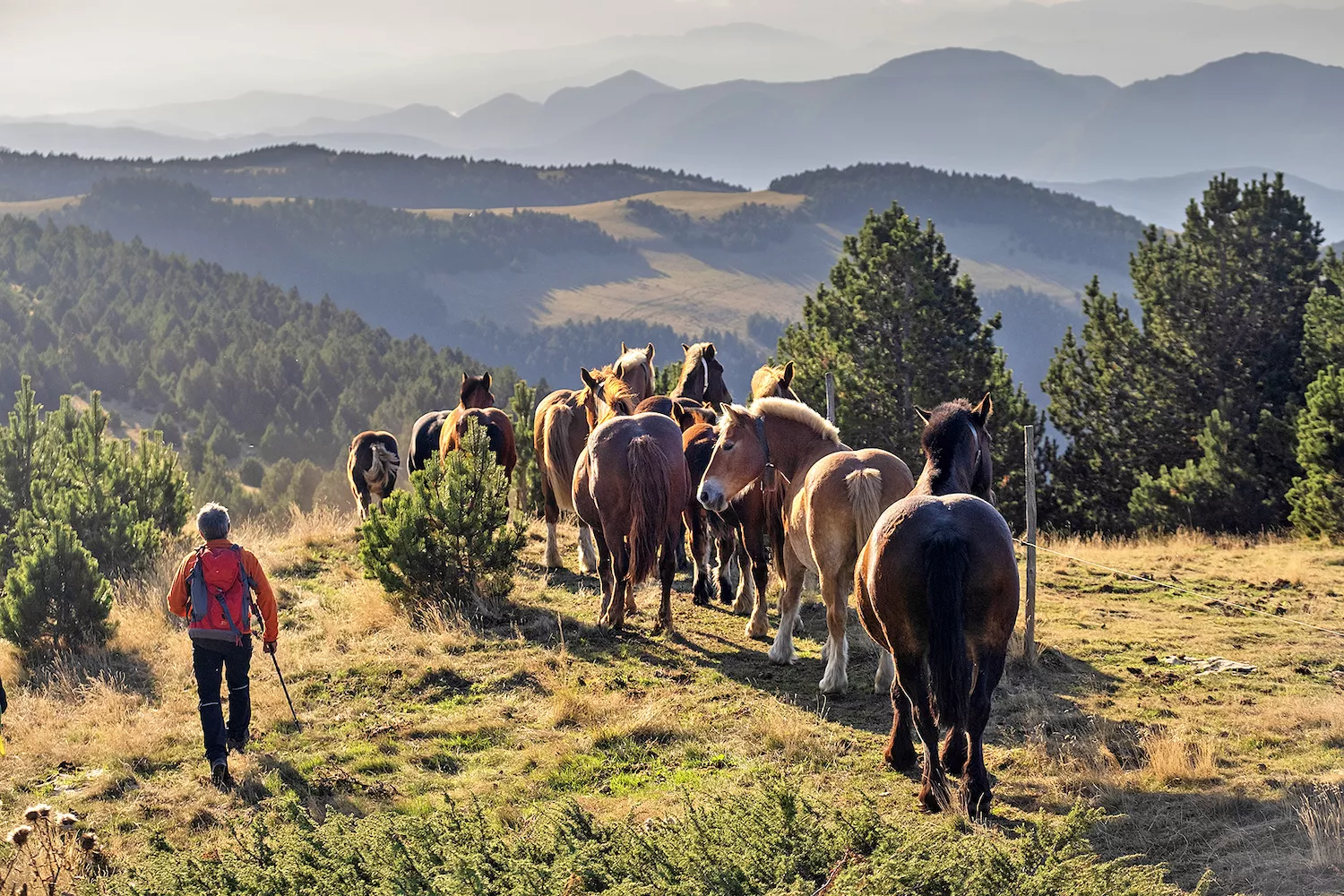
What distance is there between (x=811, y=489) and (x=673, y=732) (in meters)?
2.07

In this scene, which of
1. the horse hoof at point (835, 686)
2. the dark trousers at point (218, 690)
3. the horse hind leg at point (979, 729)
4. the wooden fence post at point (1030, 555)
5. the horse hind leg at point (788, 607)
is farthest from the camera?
the horse hind leg at point (788, 607)

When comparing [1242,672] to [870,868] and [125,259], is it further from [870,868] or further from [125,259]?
[125,259]

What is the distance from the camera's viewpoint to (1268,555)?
46.3ft

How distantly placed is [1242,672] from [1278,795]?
2.88m

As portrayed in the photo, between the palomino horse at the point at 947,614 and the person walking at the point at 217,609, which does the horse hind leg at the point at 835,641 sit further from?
the person walking at the point at 217,609

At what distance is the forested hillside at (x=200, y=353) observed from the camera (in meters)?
67.8

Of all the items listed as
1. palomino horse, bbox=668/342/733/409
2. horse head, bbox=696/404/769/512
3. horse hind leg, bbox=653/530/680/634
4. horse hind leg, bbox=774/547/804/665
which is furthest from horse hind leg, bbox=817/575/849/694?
palomino horse, bbox=668/342/733/409

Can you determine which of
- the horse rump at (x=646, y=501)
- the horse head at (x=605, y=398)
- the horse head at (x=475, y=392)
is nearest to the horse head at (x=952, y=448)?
the horse rump at (x=646, y=501)

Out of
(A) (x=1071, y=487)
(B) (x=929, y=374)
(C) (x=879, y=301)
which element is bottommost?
(A) (x=1071, y=487)

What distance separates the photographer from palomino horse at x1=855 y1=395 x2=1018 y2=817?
5.82 m

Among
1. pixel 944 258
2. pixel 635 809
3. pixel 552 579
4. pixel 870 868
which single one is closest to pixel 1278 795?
pixel 870 868

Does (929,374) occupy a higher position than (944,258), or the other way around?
(944,258)

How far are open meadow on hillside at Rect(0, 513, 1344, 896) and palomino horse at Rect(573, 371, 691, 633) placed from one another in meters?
0.48

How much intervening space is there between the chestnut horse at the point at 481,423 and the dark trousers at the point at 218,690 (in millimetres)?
5645
